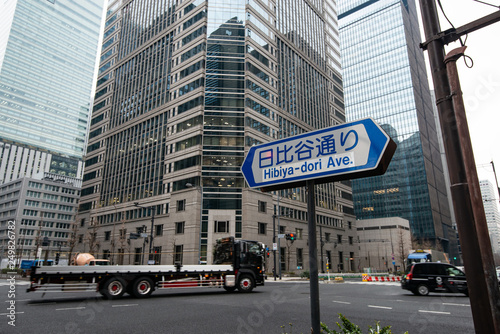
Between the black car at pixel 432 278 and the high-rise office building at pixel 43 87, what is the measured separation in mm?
158948

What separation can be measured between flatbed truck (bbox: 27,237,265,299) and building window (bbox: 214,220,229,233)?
23.3 m

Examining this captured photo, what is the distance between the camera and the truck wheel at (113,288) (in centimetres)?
1473

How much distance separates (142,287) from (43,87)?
170 metres

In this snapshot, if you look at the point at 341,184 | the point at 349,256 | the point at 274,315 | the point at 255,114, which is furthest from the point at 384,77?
the point at 274,315

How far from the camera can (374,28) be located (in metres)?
140

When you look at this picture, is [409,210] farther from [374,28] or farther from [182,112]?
[182,112]

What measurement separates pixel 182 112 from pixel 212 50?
11057 mm

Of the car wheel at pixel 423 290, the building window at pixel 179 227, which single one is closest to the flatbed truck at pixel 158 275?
the car wheel at pixel 423 290

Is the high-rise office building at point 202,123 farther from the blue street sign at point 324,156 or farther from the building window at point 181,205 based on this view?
the blue street sign at point 324,156

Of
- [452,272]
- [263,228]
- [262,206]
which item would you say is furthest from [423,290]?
[262,206]

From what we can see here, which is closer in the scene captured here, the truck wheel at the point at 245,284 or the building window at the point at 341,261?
the truck wheel at the point at 245,284

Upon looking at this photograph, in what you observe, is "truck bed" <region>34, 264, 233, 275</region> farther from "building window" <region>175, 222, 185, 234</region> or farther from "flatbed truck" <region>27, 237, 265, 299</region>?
"building window" <region>175, 222, 185, 234</region>

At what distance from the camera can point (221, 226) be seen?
43906mm

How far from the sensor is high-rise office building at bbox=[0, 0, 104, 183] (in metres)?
137
